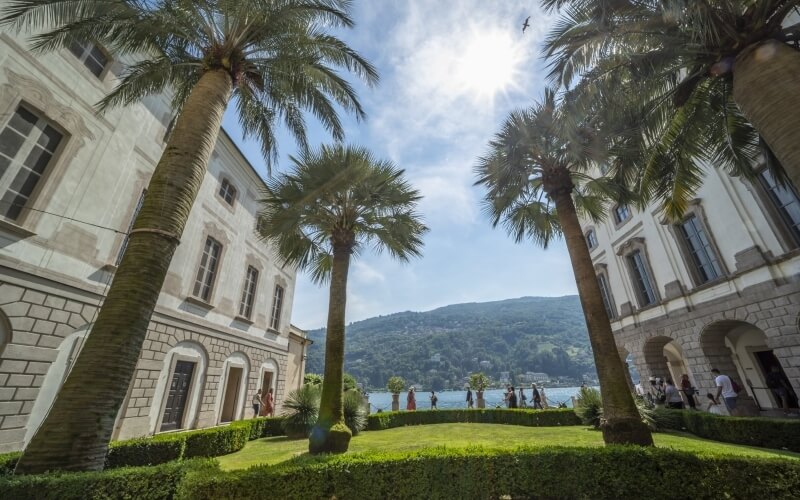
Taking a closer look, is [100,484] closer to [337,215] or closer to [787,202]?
[337,215]

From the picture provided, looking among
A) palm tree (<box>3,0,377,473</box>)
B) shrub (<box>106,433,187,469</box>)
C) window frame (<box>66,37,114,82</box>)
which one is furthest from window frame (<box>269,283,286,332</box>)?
window frame (<box>66,37,114,82</box>)

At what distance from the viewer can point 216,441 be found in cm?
1011

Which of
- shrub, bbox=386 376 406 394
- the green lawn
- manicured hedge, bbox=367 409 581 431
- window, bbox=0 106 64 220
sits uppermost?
window, bbox=0 106 64 220

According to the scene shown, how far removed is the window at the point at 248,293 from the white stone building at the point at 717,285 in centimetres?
2064

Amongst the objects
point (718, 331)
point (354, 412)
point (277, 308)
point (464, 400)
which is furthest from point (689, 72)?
point (464, 400)

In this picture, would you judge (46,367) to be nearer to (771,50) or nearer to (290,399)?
(290,399)

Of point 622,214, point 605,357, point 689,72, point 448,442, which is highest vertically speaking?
point 622,214

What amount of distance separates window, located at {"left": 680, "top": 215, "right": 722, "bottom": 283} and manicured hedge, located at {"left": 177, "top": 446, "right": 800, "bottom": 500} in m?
13.0

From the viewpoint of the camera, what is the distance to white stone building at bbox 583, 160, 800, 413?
36.6ft

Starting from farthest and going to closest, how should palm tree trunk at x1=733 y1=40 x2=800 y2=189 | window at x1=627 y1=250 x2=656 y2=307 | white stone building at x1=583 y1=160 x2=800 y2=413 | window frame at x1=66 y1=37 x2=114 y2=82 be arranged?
1. window at x1=627 y1=250 x2=656 y2=307
2. white stone building at x1=583 y1=160 x2=800 y2=413
3. window frame at x1=66 y1=37 x2=114 y2=82
4. palm tree trunk at x1=733 y1=40 x2=800 y2=189

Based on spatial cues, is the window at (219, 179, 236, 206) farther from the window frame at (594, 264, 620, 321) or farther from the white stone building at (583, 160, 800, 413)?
the window frame at (594, 264, 620, 321)

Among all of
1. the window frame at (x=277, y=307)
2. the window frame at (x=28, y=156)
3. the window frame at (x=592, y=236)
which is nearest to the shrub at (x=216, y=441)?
the window frame at (x=28, y=156)

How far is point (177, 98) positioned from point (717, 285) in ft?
69.5

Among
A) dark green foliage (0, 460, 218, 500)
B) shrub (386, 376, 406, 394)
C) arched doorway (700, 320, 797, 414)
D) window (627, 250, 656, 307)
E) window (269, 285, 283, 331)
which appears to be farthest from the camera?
shrub (386, 376, 406, 394)
